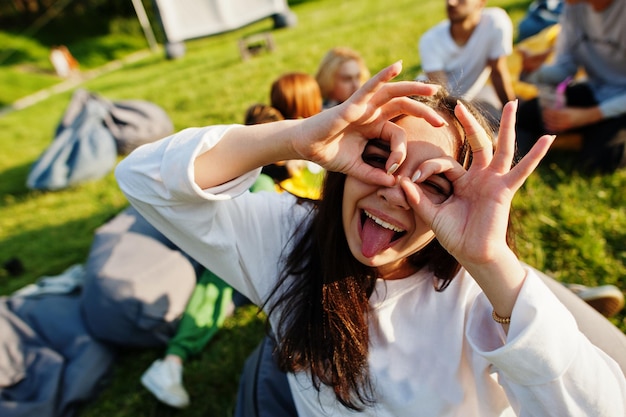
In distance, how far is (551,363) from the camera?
954 millimetres

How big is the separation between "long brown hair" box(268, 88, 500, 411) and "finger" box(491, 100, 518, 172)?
182 mm

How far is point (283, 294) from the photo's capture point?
56.4 inches

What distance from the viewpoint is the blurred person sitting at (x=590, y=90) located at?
3295mm

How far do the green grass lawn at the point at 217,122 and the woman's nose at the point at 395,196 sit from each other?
741 millimetres

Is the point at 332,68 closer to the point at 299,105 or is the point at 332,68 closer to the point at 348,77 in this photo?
the point at 348,77

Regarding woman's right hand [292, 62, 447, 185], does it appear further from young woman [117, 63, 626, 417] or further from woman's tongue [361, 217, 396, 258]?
woman's tongue [361, 217, 396, 258]

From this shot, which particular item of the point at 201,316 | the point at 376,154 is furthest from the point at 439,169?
the point at 201,316

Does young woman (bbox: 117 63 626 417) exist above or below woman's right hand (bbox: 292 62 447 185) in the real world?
below

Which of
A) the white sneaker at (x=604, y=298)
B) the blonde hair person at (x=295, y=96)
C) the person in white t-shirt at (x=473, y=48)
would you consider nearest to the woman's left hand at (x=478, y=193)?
the white sneaker at (x=604, y=298)

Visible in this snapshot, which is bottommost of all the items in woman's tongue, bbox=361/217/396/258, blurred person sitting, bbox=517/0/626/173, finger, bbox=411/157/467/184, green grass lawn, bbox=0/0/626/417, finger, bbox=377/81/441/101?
green grass lawn, bbox=0/0/626/417

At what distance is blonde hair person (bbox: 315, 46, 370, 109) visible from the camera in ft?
13.1

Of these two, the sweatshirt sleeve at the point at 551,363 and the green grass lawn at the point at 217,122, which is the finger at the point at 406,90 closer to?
the sweatshirt sleeve at the point at 551,363

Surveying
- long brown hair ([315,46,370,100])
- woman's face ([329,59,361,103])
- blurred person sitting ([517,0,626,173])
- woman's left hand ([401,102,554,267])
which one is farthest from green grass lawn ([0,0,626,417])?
long brown hair ([315,46,370,100])

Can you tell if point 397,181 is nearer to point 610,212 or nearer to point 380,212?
point 380,212
